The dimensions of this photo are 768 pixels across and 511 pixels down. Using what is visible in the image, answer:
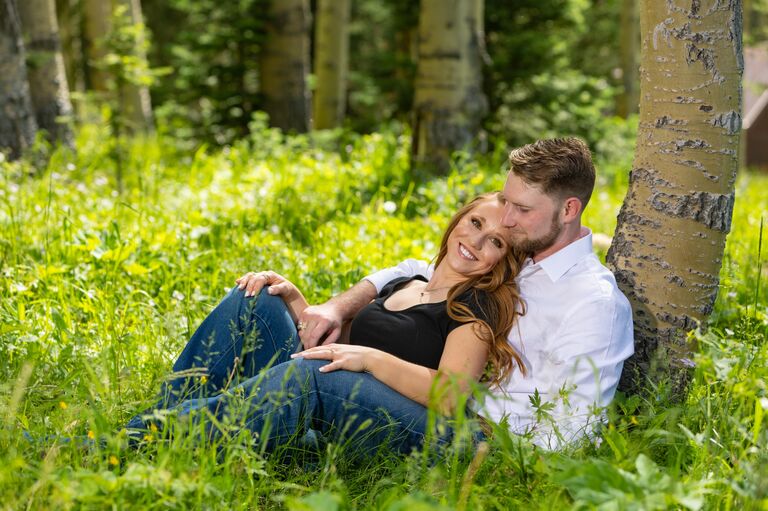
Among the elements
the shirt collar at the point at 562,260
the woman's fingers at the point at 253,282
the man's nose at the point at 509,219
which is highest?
the man's nose at the point at 509,219

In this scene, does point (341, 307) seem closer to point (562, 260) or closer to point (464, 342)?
point (464, 342)

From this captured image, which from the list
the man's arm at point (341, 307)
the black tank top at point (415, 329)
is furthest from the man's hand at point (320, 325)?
the black tank top at point (415, 329)

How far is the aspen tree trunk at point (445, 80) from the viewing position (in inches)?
275

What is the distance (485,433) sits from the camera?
2.72 m

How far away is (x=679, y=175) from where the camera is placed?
3.05 m

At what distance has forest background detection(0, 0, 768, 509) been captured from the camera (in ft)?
7.54

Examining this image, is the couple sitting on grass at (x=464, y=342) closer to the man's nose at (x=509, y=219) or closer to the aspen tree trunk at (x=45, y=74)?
the man's nose at (x=509, y=219)

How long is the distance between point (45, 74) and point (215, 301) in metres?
4.60

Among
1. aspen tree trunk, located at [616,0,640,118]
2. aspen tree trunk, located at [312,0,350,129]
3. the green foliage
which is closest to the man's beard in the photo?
the green foliage

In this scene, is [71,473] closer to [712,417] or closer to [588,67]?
[712,417]

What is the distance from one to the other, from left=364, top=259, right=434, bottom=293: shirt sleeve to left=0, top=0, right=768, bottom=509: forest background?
0.75 meters

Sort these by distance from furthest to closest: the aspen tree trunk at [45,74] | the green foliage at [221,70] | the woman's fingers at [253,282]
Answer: the green foliage at [221,70] → the aspen tree trunk at [45,74] → the woman's fingers at [253,282]

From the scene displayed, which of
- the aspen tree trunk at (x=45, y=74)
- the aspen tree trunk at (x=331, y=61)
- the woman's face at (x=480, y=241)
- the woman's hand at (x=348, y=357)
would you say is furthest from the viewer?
the aspen tree trunk at (x=331, y=61)

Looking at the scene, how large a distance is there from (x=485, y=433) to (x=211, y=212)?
3.28 m
